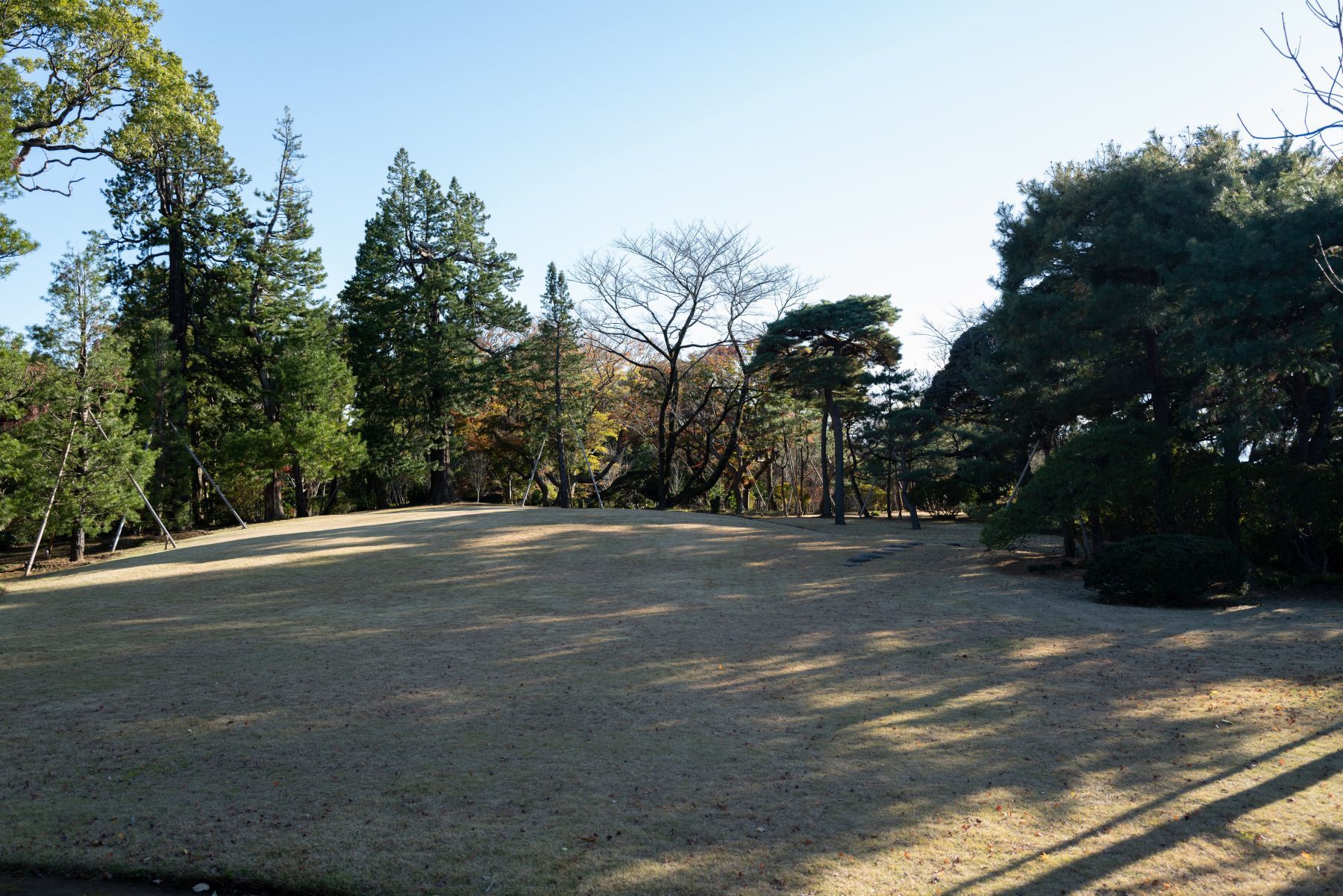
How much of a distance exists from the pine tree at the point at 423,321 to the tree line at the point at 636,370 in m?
0.09

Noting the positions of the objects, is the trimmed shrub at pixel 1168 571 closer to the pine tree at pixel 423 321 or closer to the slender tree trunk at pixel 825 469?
the slender tree trunk at pixel 825 469

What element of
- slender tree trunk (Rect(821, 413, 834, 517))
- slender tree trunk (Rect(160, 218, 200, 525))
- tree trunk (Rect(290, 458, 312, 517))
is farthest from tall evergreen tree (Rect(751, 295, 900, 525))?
slender tree trunk (Rect(160, 218, 200, 525))

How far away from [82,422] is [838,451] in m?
16.9

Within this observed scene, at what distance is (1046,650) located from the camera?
26.7ft

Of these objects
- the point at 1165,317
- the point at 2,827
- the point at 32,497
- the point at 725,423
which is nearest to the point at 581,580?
the point at 2,827

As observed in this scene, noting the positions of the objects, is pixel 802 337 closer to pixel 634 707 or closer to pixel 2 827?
pixel 634 707

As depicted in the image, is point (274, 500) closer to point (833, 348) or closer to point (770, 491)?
point (833, 348)

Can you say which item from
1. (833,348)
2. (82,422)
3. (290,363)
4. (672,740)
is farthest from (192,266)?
(672,740)

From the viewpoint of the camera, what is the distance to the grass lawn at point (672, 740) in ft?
13.4

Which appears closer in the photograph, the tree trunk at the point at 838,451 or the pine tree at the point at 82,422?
the pine tree at the point at 82,422

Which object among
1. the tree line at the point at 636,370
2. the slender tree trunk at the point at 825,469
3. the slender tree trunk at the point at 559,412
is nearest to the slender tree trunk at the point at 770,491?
the tree line at the point at 636,370

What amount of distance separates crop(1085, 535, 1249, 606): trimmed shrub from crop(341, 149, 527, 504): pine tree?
19.3m

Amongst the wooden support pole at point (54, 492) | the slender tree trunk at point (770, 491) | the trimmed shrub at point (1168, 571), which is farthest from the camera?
the slender tree trunk at point (770, 491)

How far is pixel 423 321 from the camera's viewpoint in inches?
1040
